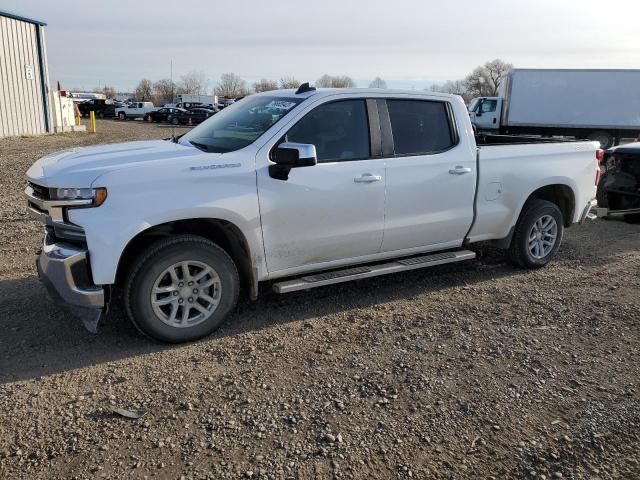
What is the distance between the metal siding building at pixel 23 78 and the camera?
70.4 feet

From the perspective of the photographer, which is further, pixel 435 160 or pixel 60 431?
pixel 435 160

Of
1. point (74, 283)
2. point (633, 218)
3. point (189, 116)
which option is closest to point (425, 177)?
point (74, 283)

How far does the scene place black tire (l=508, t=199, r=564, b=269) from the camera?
6.05 meters

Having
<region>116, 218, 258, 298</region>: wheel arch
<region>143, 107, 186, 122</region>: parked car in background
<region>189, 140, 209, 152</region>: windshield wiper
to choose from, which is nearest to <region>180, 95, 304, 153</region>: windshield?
<region>189, 140, 209, 152</region>: windshield wiper

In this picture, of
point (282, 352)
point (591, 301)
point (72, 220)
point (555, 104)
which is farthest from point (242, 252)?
point (555, 104)

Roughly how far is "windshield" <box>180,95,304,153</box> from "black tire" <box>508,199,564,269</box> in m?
2.93

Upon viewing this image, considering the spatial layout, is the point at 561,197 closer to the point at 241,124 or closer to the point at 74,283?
the point at 241,124

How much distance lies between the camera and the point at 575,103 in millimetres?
23062

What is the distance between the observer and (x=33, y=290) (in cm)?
521

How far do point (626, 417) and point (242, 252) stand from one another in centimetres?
293

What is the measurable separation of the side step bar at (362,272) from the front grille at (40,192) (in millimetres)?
1827

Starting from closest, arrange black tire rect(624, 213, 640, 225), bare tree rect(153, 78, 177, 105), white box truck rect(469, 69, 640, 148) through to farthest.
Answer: black tire rect(624, 213, 640, 225), white box truck rect(469, 69, 640, 148), bare tree rect(153, 78, 177, 105)

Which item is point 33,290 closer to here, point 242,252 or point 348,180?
point 242,252

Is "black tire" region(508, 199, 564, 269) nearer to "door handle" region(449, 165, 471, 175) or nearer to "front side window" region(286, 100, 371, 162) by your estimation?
"door handle" region(449, 165, 471, 175)
